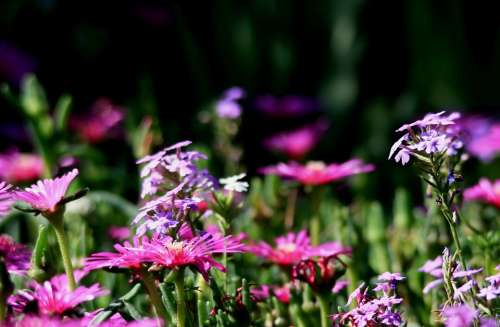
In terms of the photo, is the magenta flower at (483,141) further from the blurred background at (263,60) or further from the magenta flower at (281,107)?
the magenta flower at (281,107)

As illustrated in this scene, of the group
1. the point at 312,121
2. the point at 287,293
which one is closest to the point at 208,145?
the point at 312,121

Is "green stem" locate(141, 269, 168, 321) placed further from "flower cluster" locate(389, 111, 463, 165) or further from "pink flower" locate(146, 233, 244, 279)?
"flower cluster" locate(389, 111, 463, 165)

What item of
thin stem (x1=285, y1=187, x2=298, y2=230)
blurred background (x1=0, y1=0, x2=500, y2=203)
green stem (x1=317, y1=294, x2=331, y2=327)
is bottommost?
green stem (x1=317, y1=294, x2=331, y2=327)

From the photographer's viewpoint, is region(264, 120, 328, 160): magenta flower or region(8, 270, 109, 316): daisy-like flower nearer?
region(8, 270, 109, 316): daisy-like flower

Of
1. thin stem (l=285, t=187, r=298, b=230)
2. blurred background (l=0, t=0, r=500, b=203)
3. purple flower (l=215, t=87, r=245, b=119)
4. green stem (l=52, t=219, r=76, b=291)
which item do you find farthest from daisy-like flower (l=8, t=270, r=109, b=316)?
blurred background (l=0, t=0, r=500, b=203)

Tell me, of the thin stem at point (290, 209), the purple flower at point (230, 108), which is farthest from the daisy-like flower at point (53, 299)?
the purple flower at point (230, 108)

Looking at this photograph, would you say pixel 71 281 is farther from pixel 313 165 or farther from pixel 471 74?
pixel 471 74
